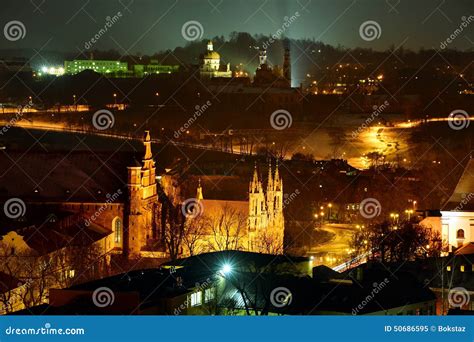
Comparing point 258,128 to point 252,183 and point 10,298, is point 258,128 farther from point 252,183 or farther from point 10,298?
point 10,298

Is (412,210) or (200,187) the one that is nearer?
(200,187)

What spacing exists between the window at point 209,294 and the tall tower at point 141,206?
609 cm

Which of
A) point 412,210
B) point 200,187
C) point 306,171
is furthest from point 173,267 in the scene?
point 306,171

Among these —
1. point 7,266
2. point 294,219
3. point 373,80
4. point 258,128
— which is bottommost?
point 7,266

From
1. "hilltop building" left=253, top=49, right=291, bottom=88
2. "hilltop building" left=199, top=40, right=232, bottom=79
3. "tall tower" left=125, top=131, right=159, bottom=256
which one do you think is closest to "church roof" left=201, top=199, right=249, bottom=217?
"tall tower" left=125, top=131, right=159, bottom=256

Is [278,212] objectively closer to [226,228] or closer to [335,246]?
[335,246]

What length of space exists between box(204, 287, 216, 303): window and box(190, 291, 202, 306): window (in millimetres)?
61

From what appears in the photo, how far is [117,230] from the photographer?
1580cm

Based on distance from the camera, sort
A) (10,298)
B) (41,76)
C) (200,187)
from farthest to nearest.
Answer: (41,76) → (200,187) → (10,298)

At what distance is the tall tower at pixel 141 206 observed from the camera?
15695 millimetres

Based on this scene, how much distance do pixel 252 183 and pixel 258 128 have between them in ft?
47.2

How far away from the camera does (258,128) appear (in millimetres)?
30562

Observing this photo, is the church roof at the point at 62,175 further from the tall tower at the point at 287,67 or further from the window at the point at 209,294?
the tall tower at the point at 287,67

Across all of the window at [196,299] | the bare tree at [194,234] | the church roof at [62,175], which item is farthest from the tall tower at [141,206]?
the window at [196,299]
